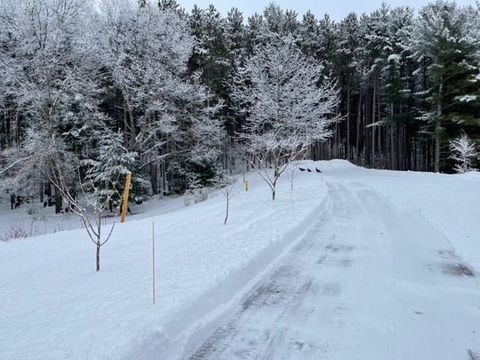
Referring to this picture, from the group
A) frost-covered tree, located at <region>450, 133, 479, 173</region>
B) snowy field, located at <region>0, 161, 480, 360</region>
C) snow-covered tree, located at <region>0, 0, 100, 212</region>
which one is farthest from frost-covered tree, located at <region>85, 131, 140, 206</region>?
frost-covered tree, located at <region>450, 133, 479, 173</region>

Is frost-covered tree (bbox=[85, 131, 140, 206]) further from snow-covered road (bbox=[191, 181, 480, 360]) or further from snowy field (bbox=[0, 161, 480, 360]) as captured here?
snow-covered road (bbox=[191, 181, 480, 360])

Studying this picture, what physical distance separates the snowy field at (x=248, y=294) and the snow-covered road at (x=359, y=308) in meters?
0.02

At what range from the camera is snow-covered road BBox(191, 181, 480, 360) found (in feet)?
11.4

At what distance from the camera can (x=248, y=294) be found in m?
4.85

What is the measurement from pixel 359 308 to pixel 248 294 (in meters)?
1.33

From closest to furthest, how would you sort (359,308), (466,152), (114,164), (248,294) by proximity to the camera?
(359,308)
(248,294)
(114,164)
(466,152)

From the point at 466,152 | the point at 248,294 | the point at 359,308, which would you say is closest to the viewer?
the point at 359,308

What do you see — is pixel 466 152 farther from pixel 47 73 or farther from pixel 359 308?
pixel 47 73

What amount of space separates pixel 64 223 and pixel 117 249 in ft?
45.3

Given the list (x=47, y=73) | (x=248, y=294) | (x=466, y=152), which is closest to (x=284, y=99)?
(x=466, y=152)

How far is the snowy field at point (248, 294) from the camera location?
3398 millimetres

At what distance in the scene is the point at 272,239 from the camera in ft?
23.3

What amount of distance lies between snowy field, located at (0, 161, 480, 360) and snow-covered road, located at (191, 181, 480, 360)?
0.02 meters

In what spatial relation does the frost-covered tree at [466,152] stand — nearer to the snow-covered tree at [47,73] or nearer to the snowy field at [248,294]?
the snowy field at [248,294]
